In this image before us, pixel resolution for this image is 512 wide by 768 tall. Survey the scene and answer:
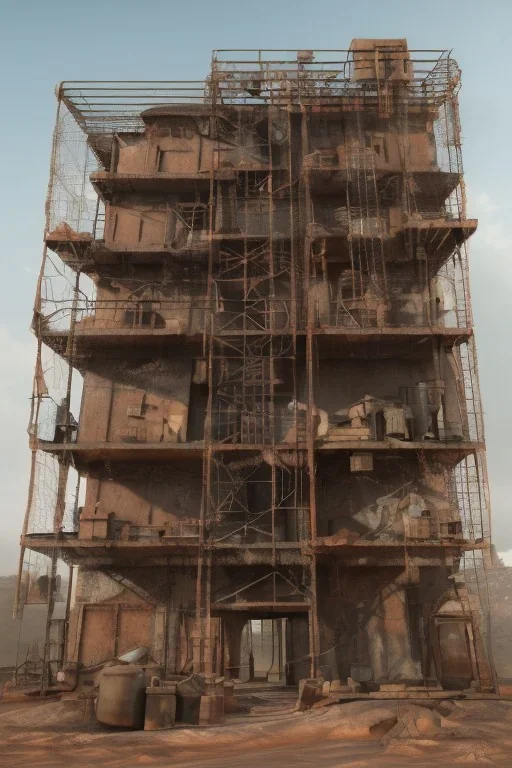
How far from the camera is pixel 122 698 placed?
15.6m

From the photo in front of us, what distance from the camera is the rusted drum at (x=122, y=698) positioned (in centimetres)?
1543

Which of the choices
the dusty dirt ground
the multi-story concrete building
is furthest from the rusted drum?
the multi-story concrete building

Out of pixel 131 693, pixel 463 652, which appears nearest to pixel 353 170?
pixel 463 652

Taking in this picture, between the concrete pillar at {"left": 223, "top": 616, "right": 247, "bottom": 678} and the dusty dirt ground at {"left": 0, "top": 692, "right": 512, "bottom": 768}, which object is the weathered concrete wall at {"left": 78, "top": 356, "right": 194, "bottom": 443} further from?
the dusty dirt ground at {"left": 0, "top": 692, "right": 512, "bottom": 768}

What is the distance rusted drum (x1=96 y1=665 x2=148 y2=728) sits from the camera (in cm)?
1543

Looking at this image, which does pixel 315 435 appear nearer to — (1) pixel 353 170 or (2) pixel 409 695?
(2) pixel 409 695

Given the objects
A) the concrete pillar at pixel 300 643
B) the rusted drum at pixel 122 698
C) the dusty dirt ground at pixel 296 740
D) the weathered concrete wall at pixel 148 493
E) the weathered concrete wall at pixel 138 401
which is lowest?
the dusty dirt ground at pixel 296 740

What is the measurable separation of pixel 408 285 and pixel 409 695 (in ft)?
47.9

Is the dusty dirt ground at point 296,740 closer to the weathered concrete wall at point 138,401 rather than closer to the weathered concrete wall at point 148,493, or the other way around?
the weathered concrete wall at point 148,493

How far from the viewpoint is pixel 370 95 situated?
2927cm

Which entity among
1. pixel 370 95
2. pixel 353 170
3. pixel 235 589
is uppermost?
pixel 370 95

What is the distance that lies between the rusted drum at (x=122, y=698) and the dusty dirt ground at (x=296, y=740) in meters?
0.47

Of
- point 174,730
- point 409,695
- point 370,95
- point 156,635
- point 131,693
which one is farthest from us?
point 370,95

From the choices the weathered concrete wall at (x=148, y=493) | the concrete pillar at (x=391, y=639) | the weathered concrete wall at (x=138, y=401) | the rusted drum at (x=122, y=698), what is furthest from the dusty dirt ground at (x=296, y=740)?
the weathered concrete wall at (x=138, y=401)
